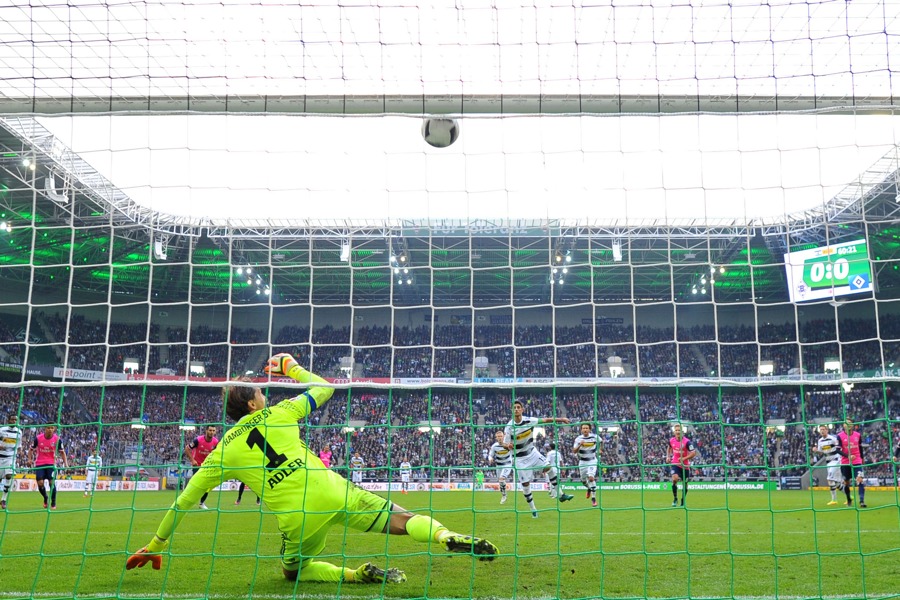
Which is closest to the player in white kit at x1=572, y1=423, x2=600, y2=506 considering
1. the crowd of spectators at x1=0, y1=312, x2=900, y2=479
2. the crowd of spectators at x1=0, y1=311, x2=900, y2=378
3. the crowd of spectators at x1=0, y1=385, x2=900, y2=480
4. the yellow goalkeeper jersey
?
the crowd of spectators at x1=0, y1=312, x2=900, y2=479

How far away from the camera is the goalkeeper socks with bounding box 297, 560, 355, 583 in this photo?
5637mm

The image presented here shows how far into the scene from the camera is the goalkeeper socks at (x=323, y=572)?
18.5 feet

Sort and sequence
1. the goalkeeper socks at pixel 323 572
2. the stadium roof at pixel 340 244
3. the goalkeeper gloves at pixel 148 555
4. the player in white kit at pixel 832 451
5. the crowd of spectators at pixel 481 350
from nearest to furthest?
the goalkeeper gloves at pixel 148 555
the goalkeeper socks at pixel 323 572
the stadium roof at pixel 340 244
the player in white kit at pixel 832 451
the crowd of spectators at pixel 481 350

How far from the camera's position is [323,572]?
18.6 feet

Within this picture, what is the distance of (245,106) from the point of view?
6.02 m

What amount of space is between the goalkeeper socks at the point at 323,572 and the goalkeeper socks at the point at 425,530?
0.85 meters

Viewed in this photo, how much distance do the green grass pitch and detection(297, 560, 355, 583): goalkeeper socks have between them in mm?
63

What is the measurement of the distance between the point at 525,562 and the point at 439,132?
3973mm

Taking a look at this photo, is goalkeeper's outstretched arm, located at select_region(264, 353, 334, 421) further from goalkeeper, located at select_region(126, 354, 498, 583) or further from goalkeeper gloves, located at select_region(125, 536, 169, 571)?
goalkeeper gloves, located at select_region(125, 536, 169, 571)

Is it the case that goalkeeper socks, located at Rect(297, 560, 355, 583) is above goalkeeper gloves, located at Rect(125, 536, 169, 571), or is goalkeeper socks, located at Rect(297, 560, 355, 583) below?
below

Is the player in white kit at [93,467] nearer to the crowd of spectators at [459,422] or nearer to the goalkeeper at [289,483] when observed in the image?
the crowd of spectators at [459,422]

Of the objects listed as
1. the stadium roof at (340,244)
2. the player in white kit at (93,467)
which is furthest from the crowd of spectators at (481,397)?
the stadium roof at (340,244)

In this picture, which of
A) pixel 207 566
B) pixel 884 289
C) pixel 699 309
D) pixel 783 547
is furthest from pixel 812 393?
pixel 207 566

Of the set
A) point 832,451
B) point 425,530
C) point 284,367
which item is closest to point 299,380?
point 284,367
